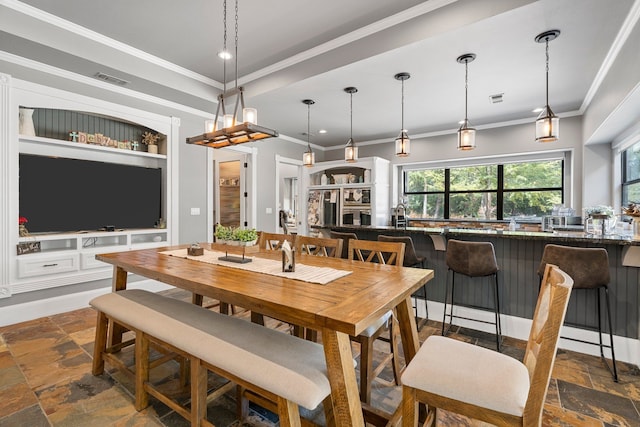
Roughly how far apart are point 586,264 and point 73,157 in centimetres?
516

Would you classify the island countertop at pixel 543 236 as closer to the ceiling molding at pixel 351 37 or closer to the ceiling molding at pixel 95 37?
the ceiling molding at pixel 351 37

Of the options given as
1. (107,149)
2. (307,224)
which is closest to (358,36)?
(107,149)

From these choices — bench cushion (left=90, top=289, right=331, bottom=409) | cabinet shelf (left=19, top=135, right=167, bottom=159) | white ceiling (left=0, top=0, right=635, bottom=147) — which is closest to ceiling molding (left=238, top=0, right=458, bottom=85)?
white ceiling (left=0, top=0, right=635, bottom=147)

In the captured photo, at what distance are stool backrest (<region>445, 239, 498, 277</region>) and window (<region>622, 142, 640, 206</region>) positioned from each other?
2440 millimetres

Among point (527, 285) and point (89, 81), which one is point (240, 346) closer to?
point (527, 285)

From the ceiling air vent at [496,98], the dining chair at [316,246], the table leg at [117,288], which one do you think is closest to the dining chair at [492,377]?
the dining chair at [316,246]

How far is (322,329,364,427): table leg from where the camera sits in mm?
1164

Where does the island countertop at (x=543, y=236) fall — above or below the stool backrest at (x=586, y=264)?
above

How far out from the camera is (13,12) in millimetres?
2514

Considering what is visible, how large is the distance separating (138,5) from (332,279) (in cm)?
271

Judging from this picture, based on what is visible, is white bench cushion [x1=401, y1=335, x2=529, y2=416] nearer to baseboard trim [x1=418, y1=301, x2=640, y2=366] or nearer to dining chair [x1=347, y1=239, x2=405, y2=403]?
dining chair [x1=347, y1=239, x2=405, y2=403]

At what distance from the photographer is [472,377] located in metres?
1.15

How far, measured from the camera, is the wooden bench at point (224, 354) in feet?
3.96

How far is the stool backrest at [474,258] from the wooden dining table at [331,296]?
99 cm
